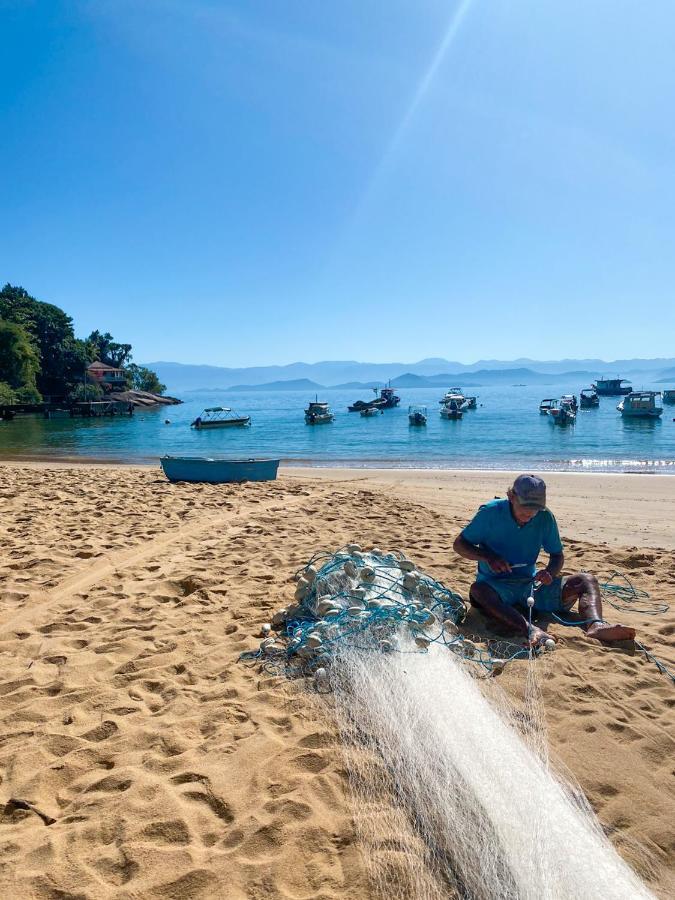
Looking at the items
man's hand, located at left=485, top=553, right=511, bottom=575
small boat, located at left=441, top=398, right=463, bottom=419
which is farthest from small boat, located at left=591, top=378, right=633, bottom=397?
man's hand, located at left=485, top=553, right=511, bottom=575

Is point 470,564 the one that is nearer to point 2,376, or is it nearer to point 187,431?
point 187,431

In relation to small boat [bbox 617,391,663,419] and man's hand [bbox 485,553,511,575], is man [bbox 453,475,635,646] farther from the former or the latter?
small boat [bbox 617,391,663,419]

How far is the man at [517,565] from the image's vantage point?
405cm

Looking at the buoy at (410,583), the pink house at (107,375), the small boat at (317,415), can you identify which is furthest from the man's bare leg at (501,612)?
the pink house at (107,375)

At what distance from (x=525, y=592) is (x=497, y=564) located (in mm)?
402

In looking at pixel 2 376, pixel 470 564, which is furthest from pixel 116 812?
pixel 2 376

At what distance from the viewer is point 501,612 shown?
4.08m

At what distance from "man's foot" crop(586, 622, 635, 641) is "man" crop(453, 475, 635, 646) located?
0.04 feet

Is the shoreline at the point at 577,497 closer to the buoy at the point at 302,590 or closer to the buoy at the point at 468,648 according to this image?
the buoy at the point at 468,648

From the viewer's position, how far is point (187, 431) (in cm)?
4869

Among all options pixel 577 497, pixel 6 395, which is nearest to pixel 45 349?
pixel 6 395

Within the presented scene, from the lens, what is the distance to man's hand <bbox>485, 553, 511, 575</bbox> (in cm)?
405

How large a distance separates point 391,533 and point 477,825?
5362mm

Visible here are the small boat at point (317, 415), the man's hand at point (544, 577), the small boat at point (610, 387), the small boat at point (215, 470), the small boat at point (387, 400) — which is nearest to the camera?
the man's hand at point (544, 577)
